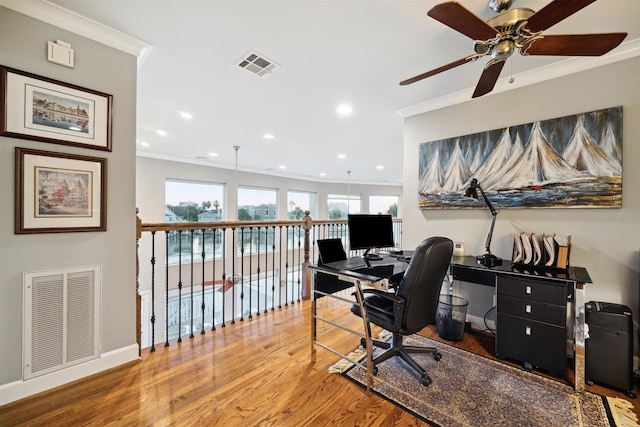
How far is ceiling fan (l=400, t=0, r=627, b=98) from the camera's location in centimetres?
125

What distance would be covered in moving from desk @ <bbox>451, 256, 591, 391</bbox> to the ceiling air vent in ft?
8.23

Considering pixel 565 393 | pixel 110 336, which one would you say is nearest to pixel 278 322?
pixel 110 336

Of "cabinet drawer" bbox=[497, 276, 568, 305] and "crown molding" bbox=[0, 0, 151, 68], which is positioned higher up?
"crown molding" bbox=[0, 0, 151, 68]

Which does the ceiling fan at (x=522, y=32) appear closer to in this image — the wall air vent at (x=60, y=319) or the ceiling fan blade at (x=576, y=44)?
the ceiling fan blade at (x=576, y=44)

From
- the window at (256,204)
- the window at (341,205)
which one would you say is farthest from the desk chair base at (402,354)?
the window at (341,205)

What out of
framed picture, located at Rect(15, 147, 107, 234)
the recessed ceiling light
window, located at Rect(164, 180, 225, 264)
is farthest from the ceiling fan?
window, located at Rect(164, 180, 225, 264)

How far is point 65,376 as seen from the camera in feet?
6.13

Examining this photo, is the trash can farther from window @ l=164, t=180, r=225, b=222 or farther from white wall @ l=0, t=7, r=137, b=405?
window @ l=164, t=180, r=225, b=222

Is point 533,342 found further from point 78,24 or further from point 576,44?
point 78,24

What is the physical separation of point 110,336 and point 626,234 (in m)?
4.09

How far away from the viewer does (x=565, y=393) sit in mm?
1826

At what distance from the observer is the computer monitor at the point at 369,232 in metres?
2.53

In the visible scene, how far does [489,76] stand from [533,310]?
1.76 meters

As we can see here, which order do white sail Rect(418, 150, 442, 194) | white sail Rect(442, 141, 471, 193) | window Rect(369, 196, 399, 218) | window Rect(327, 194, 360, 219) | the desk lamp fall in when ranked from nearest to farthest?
1. the desk lamp
2. white sail Rect(442, 141, 471, 193)
3. white sail Rect(418, 150, 442, 194)
4. window Rect(327, 194, 360, 219)
5. window Rect(369, 196, 399, 218)
